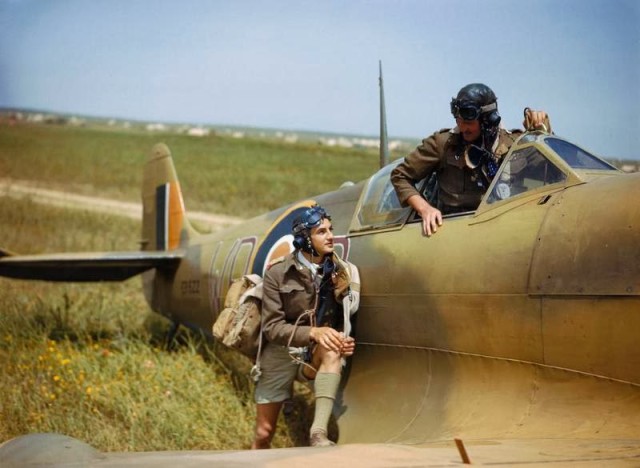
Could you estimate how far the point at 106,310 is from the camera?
31.5ft

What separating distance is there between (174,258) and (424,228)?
4.28m

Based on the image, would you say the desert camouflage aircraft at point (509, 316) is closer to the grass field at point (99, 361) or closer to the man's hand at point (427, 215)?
the man's hand at point (427, 215)

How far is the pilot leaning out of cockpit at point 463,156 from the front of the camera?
4.61 meters

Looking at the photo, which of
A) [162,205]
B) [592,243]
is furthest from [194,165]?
[592,243]

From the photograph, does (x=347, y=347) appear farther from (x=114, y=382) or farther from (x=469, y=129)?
(x=114, y=382)

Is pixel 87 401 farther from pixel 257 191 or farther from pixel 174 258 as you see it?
pixel 257 191

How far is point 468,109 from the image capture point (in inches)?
181

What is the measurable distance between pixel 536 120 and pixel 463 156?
46 cm

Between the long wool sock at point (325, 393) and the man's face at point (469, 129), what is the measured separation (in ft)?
5.18

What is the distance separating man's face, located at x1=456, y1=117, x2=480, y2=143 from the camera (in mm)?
4648

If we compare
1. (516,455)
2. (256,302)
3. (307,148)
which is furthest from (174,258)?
(307,148)

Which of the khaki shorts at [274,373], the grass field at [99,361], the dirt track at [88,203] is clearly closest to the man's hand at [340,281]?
the khaki shorts at [274,373]

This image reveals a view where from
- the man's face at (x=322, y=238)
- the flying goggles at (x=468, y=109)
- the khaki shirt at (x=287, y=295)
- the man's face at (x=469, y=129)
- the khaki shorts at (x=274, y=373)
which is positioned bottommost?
the khaki shorts at (x=274, y=373)

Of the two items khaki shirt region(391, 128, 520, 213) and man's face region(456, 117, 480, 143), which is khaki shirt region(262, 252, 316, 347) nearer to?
khaki shirt region(391, 128, 520, 213)
